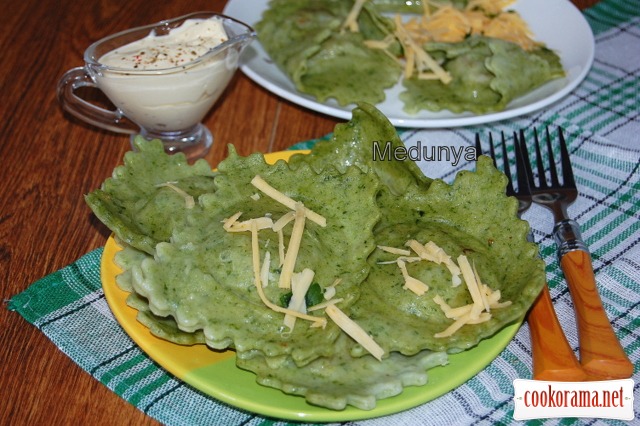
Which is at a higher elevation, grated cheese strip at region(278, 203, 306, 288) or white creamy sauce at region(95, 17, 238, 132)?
grated cheese strip at region(278, 203, 306, 288)

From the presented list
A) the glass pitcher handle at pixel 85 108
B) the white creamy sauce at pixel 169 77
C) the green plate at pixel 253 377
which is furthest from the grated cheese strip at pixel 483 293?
the glass pitcher handle at pixel 85 108

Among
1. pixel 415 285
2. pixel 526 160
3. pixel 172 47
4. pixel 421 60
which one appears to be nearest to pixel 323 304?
pixel 415 285

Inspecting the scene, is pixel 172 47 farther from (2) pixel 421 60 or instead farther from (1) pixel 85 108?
(2) pixel 421 60

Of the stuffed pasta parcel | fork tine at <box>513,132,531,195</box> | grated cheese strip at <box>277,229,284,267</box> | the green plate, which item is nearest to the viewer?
the green plate

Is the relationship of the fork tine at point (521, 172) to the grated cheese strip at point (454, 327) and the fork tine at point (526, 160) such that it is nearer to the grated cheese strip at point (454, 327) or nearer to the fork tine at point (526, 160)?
the fork tine at point (526, 160)

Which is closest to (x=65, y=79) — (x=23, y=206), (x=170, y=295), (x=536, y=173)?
(x=23, y=206)

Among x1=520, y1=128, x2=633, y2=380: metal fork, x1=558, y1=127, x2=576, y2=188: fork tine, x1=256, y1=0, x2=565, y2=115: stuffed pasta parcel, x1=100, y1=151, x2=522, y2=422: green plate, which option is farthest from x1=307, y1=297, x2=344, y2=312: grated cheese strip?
x1=256, y1=0, x2=565, y2=115: stuffed pasta parcel

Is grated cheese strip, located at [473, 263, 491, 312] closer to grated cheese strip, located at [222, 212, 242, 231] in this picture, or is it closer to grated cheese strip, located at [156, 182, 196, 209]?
grated cheese strip, located at [222, 212, 242, 231]

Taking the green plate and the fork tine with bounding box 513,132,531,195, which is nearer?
the green plate
